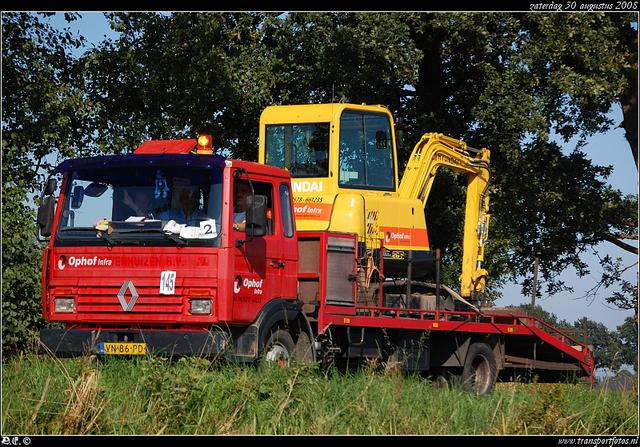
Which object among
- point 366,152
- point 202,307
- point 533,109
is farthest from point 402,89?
point 202,307

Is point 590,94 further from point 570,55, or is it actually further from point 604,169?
point 604,169

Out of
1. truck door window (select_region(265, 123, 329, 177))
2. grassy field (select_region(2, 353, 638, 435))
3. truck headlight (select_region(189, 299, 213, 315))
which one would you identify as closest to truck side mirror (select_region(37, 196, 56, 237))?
grassy field (select_region(2, 353, 638, 435))

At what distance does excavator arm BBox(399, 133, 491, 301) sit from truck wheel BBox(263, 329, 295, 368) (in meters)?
5.01

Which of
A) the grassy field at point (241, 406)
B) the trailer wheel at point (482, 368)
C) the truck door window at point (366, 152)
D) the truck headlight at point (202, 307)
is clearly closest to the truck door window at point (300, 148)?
the truck door window at point (366, 152)

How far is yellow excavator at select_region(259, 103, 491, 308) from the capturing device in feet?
38.5

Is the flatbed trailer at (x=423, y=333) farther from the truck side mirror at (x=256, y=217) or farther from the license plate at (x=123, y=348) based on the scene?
the license plate at (x=123, y=348)

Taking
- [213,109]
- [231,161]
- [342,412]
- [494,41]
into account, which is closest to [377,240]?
[231,161]

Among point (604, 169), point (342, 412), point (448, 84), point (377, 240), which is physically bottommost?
point (342, 412)

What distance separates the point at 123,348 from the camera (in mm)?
8836

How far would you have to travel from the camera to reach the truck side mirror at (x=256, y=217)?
8.94 metres

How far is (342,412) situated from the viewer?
7836 mm

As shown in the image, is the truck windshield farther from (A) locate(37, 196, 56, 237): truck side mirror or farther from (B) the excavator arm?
(B) the excavator arm

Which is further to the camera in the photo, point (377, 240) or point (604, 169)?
point (604, 169)

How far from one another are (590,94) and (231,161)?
1251 cm
